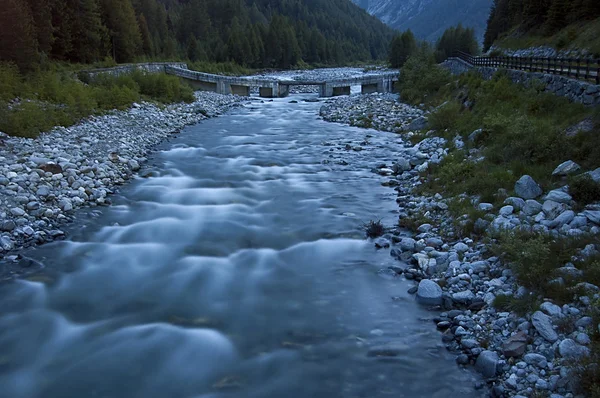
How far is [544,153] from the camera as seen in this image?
13.4m

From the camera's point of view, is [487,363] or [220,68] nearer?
[487,363]

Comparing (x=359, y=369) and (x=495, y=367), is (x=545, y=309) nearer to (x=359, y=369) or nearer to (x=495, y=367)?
(x=495, y=367)

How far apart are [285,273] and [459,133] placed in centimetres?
1264

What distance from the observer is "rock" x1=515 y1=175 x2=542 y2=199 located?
11.8 metres

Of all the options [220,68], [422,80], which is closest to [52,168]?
[422,80]

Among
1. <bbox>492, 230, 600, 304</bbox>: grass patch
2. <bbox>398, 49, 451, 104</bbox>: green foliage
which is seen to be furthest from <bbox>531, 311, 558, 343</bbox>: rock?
<bbox>398, 49, 451, 104</bbox>: green foliage

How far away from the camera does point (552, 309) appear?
779 cm

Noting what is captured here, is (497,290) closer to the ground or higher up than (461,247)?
closer to the ground

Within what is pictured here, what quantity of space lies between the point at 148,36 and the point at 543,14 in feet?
191

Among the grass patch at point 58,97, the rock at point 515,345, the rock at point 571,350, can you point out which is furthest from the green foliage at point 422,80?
the rock at point 571,350

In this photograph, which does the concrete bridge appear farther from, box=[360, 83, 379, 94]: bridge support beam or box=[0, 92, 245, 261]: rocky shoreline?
box=[0, 92, 245, 261]: rocky shoreline

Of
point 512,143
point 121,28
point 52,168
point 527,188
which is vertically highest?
point 121,28

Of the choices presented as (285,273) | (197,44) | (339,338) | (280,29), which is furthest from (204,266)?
(280,29)

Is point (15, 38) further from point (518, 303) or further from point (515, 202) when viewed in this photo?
point (518, 303)
